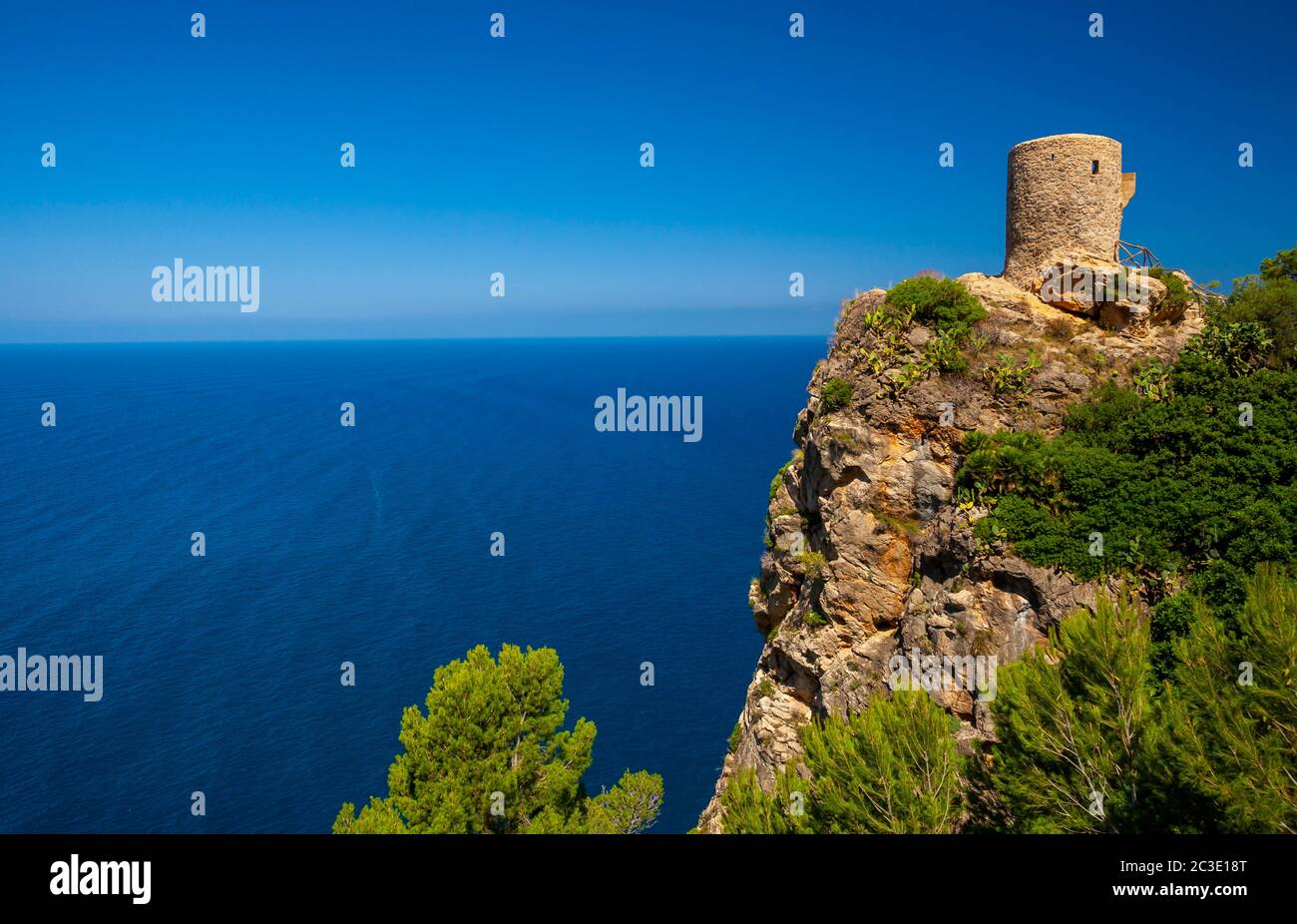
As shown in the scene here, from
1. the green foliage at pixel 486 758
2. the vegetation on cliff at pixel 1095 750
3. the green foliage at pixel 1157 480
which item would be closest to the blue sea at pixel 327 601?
the green foliage at pixel 486 758

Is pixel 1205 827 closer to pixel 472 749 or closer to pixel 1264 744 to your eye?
pixel 1264 744

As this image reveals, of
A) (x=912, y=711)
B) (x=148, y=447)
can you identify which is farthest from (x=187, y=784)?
(x=148, y=447)

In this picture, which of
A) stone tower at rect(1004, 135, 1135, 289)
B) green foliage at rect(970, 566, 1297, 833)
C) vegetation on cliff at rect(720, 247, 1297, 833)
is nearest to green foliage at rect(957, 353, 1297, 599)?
vegetation on cliff at rect(720, 247, 1297, 833)

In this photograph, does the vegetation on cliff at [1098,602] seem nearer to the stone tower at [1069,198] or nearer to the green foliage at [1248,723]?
the green foliage at [1248,723]

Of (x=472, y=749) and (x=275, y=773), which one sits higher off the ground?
Result: (x=472, y=749)

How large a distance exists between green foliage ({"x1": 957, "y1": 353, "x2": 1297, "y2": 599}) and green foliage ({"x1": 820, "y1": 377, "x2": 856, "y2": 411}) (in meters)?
3.95

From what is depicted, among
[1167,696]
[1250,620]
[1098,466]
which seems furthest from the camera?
[1098,466]

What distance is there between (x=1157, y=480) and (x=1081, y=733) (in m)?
7.84

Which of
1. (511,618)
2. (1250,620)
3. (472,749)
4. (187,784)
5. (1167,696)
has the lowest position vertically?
(187,784)

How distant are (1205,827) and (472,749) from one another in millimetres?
17352

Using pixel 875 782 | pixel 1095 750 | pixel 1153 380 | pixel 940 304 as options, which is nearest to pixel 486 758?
pixel 875 782

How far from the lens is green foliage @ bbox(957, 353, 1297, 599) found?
637 inches

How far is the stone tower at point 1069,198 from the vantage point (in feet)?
68.4
